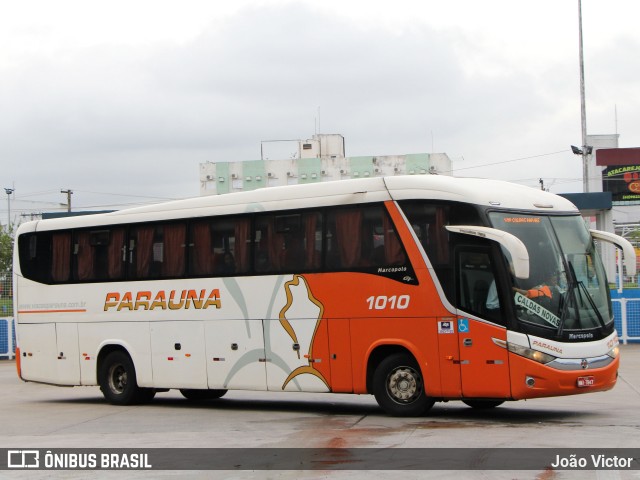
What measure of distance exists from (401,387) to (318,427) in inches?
61.3

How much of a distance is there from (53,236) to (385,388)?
27.1 ft

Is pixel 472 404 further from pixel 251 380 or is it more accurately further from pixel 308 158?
pixel 308 158

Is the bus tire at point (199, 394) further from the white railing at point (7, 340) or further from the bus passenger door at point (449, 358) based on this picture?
the white railing at point (7, 340)

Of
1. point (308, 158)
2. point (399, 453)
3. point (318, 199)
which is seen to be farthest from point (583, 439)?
point (308, 158)

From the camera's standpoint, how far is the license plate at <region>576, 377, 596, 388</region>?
46.4 feet

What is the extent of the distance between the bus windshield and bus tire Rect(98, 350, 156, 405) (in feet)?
26.4

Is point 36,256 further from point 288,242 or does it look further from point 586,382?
point 586,382

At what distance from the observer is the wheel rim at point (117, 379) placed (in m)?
19.7

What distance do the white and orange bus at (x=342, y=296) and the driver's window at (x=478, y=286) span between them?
20 millimetres

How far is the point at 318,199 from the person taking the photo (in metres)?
16.4

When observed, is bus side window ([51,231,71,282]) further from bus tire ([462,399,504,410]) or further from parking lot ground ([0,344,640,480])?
bus tire ([462,399,504,410])

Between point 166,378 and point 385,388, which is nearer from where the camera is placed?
point 385,388

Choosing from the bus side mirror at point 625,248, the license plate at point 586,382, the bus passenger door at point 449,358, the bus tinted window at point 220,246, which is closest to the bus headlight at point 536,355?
the license plate at point 586,382

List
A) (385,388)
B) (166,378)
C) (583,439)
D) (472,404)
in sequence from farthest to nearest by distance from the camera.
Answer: (166,378)
(472,404)
(385,388)
(583,439)
